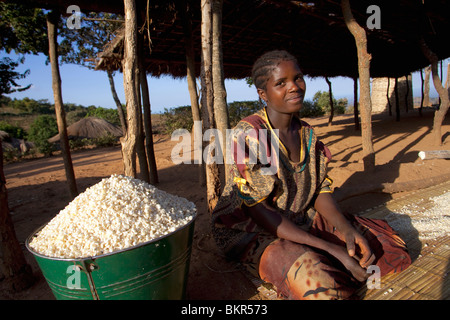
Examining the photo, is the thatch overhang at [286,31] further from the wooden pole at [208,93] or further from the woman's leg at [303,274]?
the woman's leg at [303,274]

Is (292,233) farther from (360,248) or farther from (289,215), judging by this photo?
(360,248)

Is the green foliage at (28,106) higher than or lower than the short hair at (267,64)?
higher

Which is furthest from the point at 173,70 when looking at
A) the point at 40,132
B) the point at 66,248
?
the point at 40,132

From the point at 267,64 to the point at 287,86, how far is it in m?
0.20

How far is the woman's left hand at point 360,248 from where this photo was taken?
1.46 meters

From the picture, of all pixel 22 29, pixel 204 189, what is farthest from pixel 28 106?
pixel 204 189

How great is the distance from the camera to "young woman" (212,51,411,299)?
1.41 metres

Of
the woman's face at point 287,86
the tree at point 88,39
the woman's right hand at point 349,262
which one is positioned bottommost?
the woman's right hand at point 349,262

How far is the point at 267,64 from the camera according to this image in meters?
1.74

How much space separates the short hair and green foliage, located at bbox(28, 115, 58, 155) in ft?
43.0

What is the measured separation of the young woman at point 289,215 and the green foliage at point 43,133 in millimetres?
12901

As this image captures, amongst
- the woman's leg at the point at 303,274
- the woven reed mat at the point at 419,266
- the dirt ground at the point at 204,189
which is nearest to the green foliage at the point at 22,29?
the dirt ground at the point at 204,189

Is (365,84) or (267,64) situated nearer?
(267,64)
